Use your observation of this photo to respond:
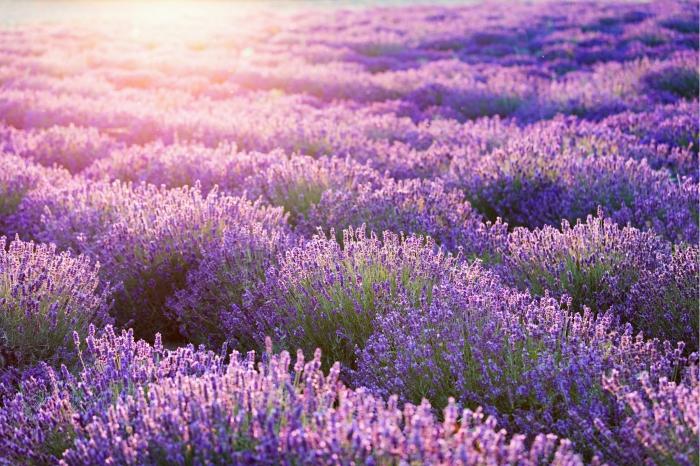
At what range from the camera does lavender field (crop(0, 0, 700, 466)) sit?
1520mm

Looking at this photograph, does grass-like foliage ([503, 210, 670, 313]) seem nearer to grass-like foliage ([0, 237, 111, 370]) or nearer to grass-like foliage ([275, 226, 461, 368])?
grass-like foliage ([275, 226, 461, 368])

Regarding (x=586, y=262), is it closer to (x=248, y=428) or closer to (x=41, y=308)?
(x=248, y=428)

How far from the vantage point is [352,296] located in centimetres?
255

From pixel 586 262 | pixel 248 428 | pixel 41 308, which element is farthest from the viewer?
pixel 586 262

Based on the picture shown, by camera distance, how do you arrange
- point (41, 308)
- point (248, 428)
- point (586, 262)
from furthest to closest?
point (586, 262) < point (41, 308) < point (248, 428)

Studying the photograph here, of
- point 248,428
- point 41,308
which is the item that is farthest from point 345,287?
point 41,308

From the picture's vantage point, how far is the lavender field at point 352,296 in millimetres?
1520

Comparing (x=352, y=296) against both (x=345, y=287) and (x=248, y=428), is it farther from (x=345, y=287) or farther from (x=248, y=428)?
(x=248, y=428)

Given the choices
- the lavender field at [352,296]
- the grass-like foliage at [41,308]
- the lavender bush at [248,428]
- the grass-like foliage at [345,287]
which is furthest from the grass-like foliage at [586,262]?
the grass-like foliage at [41,308]

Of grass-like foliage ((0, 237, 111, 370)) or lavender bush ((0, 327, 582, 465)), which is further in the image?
grass-like foliage ((0, 237, 111, 370))

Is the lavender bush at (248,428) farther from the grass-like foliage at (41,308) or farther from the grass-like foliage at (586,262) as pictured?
the grass-like foliage at (586,262)

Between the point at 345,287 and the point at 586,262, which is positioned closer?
the point at 345,287

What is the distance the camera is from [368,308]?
2.55 meters

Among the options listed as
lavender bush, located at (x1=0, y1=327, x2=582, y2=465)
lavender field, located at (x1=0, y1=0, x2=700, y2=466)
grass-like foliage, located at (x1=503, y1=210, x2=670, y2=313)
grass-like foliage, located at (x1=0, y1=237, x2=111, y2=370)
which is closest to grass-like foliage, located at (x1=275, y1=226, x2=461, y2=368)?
lavender field, located at (x1=0, y1=0, x2=700, y2=466)
